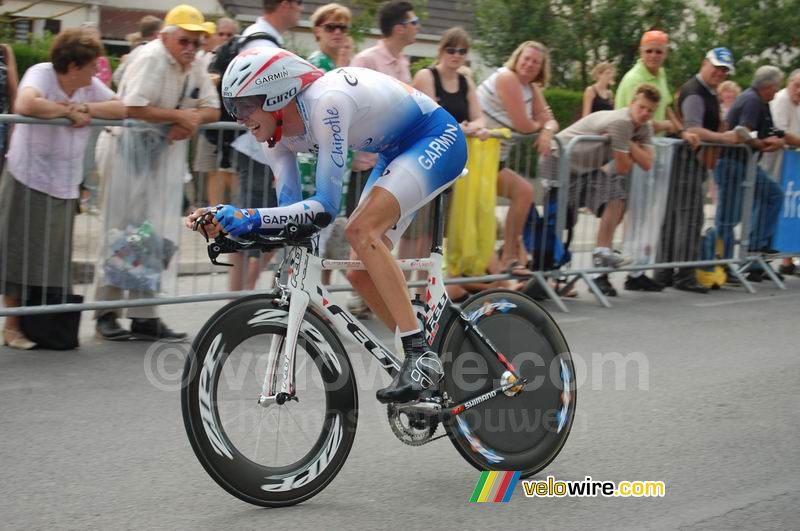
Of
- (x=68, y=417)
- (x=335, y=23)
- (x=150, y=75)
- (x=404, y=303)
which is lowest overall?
(x=68, y=417)

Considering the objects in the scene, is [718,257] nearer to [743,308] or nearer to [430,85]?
[743,308]

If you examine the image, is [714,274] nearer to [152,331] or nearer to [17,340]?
[152,331]

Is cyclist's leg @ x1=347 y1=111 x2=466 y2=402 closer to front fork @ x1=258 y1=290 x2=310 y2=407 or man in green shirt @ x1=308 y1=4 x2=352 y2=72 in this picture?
front fork @ x1=258 y1=290 x2=310 y2=407

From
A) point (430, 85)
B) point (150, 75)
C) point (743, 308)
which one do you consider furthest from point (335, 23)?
point (743, 308)

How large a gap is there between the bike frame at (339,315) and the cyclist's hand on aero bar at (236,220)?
0.39m

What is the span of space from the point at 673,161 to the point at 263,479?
713cm

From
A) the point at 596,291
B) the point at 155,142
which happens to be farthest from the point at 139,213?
the point at 596,291

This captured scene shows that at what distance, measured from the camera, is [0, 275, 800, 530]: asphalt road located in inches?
174

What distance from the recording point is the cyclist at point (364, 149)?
4227 millimetres

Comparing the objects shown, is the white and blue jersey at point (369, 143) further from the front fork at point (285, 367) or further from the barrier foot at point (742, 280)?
the barrier foot at point (742, 280)

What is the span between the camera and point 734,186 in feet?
36.4

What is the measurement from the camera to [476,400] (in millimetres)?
4848

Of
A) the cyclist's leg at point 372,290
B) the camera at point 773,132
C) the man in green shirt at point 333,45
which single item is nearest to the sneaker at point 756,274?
the camera at point 773,132

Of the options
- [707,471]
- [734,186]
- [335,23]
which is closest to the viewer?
[707,471]
